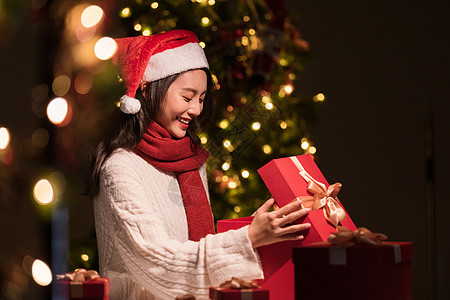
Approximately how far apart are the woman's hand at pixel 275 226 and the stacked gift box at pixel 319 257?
45 mm

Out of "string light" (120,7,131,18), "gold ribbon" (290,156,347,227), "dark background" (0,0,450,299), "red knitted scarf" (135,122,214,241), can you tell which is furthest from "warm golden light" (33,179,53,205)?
"dark background" (0,0,450,299)

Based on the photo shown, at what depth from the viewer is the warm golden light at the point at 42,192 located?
2.15 feet

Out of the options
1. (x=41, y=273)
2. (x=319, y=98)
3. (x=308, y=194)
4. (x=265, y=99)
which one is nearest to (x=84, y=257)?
(x=265, y=99)

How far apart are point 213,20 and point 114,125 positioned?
1.01 metres

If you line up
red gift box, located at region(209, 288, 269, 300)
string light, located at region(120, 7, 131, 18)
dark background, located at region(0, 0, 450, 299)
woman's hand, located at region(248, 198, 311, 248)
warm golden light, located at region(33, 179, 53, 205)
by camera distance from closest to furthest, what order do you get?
warm golden light, located at region(33, 179, 53, 205), red gift box, located at region(209, 288, 269, 300), woman's hand, located at region(248, 198, 311, 248), string light, located at region(120, 7, 131, 18), dark background, located at region(0, 0, 450, 299)

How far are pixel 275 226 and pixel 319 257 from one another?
0.90 ft

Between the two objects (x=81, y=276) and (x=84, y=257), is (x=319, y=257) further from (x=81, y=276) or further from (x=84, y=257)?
(x=84, y=257)

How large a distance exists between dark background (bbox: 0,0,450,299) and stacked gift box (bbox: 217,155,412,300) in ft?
7.43

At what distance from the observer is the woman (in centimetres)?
156

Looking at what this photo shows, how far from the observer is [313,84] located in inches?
169

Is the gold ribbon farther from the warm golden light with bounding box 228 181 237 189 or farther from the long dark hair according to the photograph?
the warm golden light with bounding box 228 181 237 189

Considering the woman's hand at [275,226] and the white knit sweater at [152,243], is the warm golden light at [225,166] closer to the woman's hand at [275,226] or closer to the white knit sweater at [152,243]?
the white knit sweater at [152,243]

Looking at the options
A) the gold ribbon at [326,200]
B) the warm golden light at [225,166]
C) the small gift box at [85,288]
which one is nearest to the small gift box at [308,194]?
the gold ribbon at [326,200]

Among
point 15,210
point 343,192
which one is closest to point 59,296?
point 15,210
